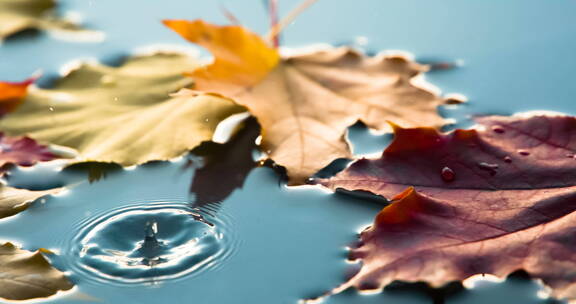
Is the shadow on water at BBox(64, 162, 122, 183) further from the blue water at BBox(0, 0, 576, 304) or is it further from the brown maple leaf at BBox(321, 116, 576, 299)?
the brown maple leaf at BBox(321, 116, 576, 299)

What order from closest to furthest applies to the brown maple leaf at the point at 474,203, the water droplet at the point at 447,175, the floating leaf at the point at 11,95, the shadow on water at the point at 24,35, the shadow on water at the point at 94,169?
the brown maple leaf at the point at 474,203, the water droplet at the point at 447,175, the shadow on water at the point at 94,169, the floating leaf at the point at 11,95, the shadow on water at the point at 24,35

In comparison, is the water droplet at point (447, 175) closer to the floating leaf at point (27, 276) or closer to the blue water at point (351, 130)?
the blue water at point (351, 130)

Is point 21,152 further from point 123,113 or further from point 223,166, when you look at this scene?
point 223,166

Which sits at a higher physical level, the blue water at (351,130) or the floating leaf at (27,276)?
the blue water at (351,130)

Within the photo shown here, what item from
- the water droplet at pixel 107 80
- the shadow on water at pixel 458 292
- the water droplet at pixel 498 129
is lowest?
the shadow on water at pixel 458 292

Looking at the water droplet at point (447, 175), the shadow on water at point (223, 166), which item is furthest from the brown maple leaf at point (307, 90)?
the water droplet at point (447, 175)

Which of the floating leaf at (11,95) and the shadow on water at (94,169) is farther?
the floating leaf at (11,95)

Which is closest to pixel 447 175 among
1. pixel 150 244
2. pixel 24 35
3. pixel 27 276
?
pixel 150 244

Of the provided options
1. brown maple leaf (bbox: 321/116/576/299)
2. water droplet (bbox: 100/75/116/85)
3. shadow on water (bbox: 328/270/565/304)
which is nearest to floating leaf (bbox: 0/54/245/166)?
water droplet (bbox: 100/75/116/85)
